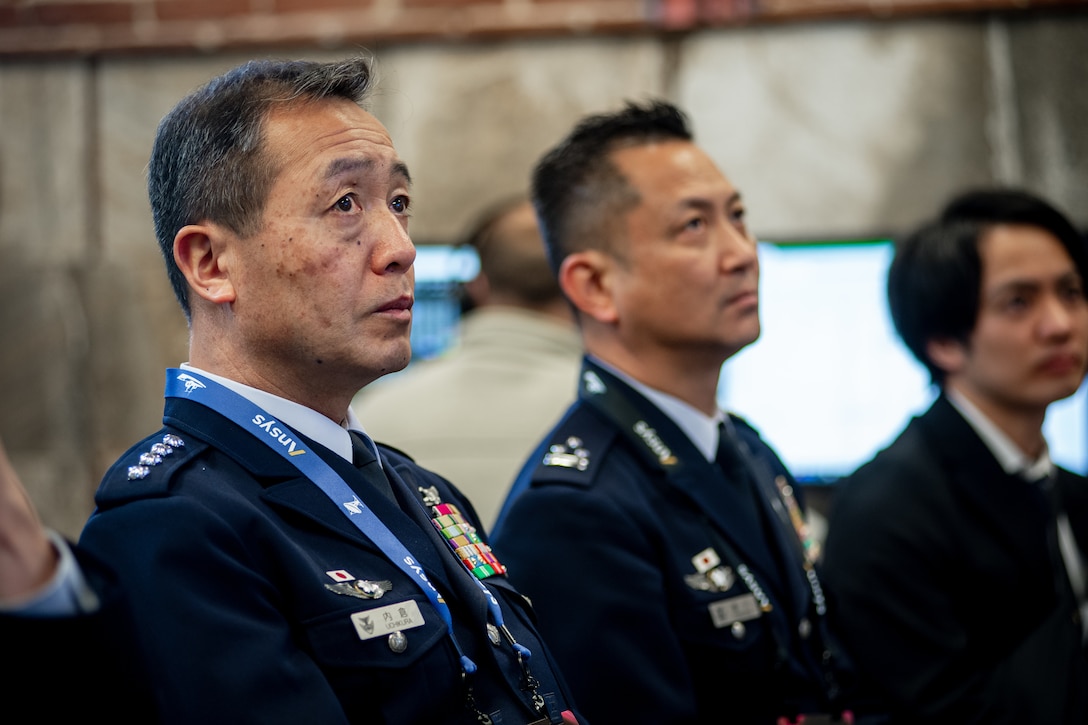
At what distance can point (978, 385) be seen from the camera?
279 cm

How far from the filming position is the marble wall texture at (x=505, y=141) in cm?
408

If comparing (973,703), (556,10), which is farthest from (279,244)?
(556,10)

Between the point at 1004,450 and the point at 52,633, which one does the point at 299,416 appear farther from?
the point at 1004,450

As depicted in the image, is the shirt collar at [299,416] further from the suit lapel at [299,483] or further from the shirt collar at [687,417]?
the shirt collar at [687,417]

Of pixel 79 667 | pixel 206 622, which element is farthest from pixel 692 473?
pixel 79 667

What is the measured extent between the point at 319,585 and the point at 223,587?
11 centimetres

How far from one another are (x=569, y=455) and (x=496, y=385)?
868mm

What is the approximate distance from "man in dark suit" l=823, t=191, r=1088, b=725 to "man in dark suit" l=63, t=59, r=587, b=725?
106 cm

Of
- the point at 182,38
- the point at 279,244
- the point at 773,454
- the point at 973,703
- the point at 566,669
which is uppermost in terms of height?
the point at 182,38

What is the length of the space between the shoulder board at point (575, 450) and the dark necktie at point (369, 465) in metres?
0.48

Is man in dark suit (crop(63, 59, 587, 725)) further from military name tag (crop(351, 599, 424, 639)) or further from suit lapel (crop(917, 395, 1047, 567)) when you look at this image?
suit lapel (crop(917, 395, 1047, 567))

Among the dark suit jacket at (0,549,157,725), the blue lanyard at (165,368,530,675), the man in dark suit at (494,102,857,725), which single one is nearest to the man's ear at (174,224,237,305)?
the blue lanyard at (165,368,530,675)

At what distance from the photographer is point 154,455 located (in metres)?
1.42

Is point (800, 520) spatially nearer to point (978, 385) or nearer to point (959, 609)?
point (959, 609)
